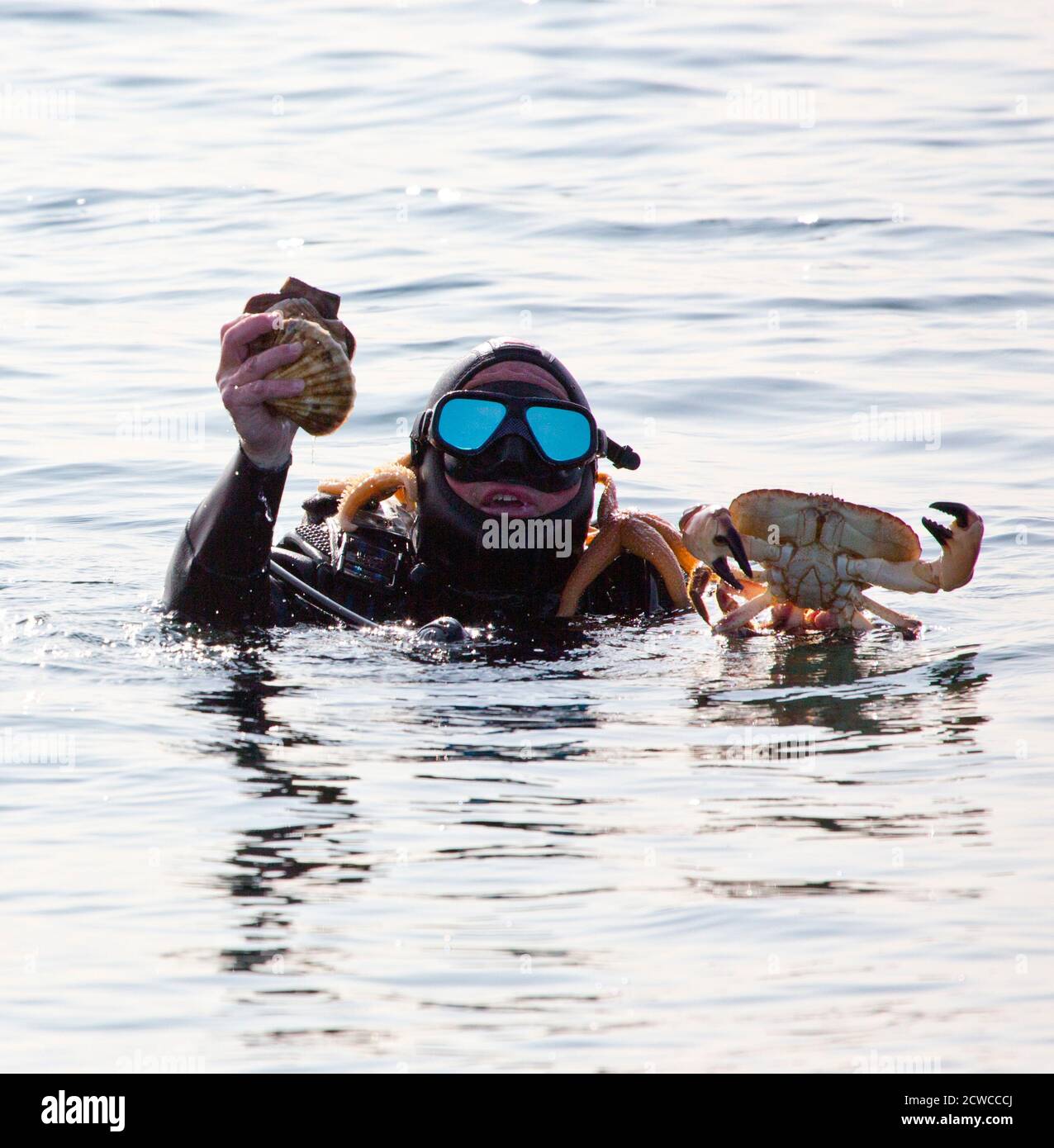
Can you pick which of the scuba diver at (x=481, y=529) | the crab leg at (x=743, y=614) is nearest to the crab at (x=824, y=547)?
the crab leg at (x=743, y=614)

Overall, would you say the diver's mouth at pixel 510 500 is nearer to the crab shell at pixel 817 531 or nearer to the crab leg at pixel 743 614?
the crab leg at pixel 743 614

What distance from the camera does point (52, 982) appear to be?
14.0ft

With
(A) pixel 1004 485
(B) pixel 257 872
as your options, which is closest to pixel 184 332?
(A) pixel 1004 485

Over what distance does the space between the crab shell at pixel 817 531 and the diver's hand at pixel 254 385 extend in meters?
1.40

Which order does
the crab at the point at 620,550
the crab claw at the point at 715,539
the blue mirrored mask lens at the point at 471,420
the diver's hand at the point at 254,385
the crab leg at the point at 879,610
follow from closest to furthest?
1. the diver's hand at the point at 254,385
2. the crab claw at the point at 715,539
3. the crab leg at the point at 879,610
4. the blue mirrored mask lens at the point at 471,420
5. the crab at the point at 620,550

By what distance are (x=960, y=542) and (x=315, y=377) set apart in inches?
78.7

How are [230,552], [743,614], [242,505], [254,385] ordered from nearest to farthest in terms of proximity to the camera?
[254,385] < [242,505] < [230,552] < [743,614]

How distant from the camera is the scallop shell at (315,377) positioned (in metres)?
5.70

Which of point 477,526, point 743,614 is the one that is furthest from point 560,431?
point 743,614

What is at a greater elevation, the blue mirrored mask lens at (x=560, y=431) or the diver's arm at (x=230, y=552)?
the blue mirrored mask lens at (x=560, y=431)

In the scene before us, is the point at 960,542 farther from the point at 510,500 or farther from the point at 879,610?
the point at 510,500

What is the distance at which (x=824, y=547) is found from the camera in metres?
6.16

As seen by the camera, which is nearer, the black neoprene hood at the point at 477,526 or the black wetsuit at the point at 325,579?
the black wetsuit at the point at 325,579

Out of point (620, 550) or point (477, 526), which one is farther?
point (620, 550)
